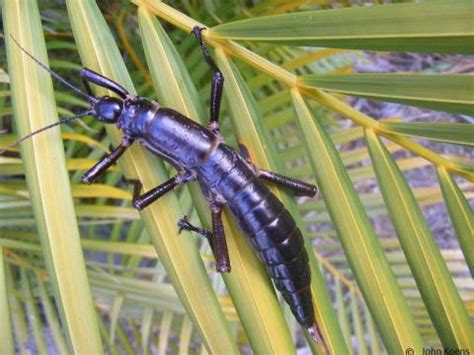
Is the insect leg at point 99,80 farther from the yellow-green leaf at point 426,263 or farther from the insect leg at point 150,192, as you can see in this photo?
the yellow-green leaf at point 426,263

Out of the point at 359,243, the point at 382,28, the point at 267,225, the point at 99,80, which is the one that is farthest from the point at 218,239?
the point at 382,28

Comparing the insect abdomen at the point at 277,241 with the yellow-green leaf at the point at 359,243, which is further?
the insect abdomen at the point at 277,241

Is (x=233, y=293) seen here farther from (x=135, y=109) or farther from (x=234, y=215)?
(x=135, y=109)

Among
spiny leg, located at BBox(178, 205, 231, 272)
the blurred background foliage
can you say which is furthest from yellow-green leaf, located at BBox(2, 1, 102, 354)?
spiny leg, located at BBox(178, 205, 231, 272)

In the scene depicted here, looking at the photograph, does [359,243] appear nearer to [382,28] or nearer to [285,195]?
[285,195]

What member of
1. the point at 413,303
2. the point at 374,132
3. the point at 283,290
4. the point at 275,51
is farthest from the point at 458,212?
the point at 275,51

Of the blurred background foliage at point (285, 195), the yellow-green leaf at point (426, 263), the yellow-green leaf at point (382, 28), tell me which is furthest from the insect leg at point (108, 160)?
the yellow-green leaf at point (426, 263)

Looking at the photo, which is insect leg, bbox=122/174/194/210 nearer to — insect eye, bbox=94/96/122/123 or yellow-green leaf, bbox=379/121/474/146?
insect eye, bbox=94/96/122/123
